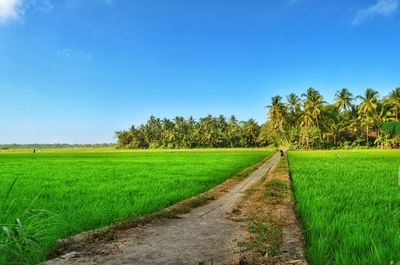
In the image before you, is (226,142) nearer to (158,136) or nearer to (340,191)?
(158,136)

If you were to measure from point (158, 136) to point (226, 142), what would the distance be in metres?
20.7

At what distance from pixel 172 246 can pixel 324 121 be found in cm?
6463

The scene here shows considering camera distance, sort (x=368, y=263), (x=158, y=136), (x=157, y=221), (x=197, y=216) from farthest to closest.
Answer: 1. (x=158, y=136)
2. (x=197, y=216)
3. (x=157, y=221)
4. (x=368, y=263)

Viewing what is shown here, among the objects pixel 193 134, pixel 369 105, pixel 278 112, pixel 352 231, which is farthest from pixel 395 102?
pixel 352 231

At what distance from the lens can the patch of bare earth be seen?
3.63 meters

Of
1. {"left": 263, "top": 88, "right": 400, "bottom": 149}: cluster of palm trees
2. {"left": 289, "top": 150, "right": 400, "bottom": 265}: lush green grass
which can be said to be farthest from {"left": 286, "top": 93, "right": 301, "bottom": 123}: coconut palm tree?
{"left": 289, "top": 150, "right": 400, "bottom": 265}: lush green grass

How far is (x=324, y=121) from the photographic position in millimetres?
65312

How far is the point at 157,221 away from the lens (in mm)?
5621

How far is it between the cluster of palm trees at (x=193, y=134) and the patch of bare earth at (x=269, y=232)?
234ft

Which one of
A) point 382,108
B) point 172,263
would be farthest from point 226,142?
point 172,263

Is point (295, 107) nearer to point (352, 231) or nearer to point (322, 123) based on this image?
point (322, 123)

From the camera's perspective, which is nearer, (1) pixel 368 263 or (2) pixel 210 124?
(1) pixel 368 263

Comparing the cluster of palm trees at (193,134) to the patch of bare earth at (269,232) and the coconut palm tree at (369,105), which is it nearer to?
the coconut palm tree at (369,105)

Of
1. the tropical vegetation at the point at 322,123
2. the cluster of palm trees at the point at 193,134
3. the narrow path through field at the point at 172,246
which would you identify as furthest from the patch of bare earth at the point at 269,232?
the cluster of palm trees at the point at 193,134
